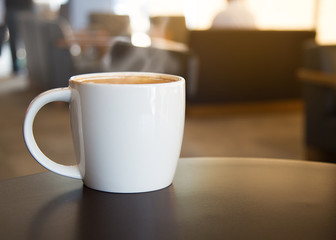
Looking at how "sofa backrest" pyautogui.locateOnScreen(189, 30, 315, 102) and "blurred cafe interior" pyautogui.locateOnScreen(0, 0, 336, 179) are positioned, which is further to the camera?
"sofa backrest" pyautogui.locateOnScreen(189, 30, 315, 102)

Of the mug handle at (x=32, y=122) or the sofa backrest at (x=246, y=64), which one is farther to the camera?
the sofa backrest at (x=246, y=64)

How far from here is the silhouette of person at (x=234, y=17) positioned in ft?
10.7

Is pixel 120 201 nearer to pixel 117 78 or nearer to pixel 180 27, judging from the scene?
pixel 117 78

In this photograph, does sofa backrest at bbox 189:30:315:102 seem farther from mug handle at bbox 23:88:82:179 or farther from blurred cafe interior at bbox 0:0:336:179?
mug handle at bbox 23:88:82:179

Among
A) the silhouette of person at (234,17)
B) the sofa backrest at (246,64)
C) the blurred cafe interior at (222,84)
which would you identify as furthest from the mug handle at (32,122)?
the silhouette of person at (234,17)

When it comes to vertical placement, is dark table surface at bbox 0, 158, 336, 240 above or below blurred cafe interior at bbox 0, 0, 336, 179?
above

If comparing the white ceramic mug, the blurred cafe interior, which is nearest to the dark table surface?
the white ceramic mug

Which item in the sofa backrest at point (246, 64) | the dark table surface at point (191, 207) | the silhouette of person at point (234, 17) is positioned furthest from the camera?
the silhouette of person at point (234, 17)

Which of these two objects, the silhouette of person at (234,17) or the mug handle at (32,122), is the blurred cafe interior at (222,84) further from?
the mug handle at (32,122)

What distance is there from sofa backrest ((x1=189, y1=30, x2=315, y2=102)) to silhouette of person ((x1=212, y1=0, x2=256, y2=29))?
15 centimetres

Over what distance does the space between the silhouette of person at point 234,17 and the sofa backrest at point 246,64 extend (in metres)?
0.15

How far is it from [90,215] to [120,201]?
0.04 m

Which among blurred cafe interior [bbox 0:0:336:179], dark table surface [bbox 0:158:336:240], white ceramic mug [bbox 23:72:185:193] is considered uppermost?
white ceramic mug [bbox 23:72:185:193]

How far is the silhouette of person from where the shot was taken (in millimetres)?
3270
